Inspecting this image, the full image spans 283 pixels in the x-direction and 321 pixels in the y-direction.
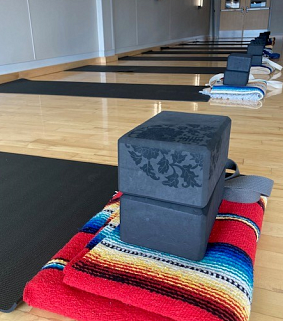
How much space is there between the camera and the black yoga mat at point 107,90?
311 cm

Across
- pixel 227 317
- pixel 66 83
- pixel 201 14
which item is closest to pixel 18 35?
pixel 66 83

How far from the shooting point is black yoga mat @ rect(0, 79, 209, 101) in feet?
A: 10.2

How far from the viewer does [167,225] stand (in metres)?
0.80

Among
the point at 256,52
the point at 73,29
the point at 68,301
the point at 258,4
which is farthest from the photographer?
the point at 258,4

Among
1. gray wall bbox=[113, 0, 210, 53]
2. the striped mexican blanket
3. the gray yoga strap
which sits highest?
gray wall bbox=[113, 0, 210, 53]

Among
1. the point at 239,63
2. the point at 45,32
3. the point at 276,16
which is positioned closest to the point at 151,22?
the point at 45,32

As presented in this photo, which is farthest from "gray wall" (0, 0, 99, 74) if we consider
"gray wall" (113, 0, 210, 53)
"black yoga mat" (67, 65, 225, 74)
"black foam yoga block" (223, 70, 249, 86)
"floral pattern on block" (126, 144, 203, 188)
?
"floral pattern on block" (126, 144, 203, 188)

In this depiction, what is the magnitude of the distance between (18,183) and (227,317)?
983 millimetres

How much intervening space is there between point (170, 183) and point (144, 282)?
22 centimetres

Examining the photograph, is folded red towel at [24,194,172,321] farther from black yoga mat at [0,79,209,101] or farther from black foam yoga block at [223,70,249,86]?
black foam yoga block at [223,70,249,86]

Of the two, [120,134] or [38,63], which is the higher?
[38,63]

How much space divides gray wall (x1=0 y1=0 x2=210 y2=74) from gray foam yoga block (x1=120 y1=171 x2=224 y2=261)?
376 cm

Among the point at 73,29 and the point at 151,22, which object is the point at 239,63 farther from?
the point at 151,22

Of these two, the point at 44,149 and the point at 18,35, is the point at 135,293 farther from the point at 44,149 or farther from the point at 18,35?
the point at 18,35
